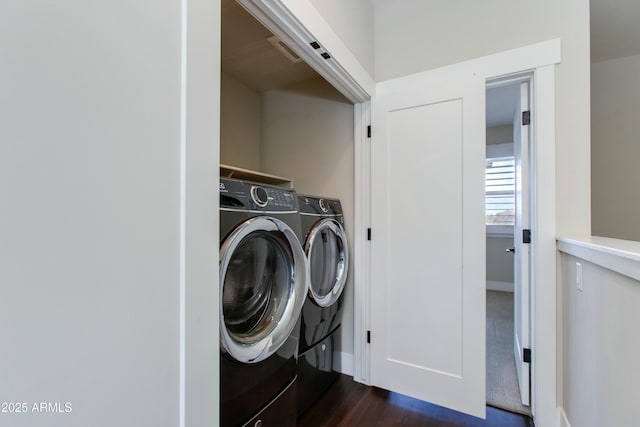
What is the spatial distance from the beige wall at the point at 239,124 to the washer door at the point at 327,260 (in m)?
1.18

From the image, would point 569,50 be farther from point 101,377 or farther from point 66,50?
point 101,377

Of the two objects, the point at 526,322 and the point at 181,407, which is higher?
the point at 181,407

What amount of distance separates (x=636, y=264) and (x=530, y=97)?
1.27 metres

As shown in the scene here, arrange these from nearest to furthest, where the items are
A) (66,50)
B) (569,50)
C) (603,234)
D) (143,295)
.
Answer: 1. (66,50)
2. (143,295)
3. (569,50)
4. (603,234)

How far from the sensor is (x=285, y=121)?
2547 mm

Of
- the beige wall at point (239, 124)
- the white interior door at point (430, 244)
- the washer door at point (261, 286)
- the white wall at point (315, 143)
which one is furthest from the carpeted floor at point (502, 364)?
the beige wall at point (239, 124)

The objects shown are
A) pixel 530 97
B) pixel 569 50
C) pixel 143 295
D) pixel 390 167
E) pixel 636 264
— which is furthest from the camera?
pixel 390 167

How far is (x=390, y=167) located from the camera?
1900mm

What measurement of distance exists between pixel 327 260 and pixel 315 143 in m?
1.01

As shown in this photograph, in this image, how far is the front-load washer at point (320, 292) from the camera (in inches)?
64.7

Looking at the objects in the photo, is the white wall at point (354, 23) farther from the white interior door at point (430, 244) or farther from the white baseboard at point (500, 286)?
the white baseboard at point (500, 286)

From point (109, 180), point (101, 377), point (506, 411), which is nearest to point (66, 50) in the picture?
point (109, 180)

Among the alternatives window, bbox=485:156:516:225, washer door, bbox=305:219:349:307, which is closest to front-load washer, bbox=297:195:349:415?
washer door, bbox=305:219:349:307

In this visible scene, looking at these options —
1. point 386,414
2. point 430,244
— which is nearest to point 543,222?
point 430,244
